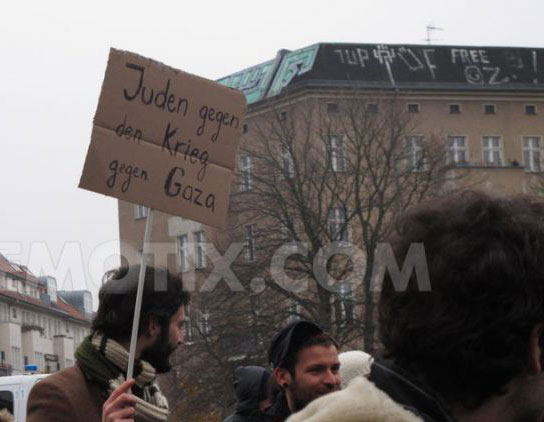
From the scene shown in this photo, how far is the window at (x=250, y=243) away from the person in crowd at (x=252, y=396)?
35.6 metres

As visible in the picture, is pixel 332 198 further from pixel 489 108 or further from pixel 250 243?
pixel 489 108

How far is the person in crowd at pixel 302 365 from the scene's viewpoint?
6051 mm

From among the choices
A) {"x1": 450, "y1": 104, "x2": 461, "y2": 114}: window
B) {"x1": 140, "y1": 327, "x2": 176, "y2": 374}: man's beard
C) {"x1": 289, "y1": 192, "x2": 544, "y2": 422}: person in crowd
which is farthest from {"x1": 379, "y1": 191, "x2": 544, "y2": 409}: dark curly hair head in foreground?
{"x1": 450, "y1": 104, "x2": 461, "y2": 114}: window

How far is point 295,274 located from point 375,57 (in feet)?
117

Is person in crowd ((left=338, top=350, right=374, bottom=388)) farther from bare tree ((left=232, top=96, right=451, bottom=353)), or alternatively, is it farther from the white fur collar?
bare tree ((left=232, top=96, right=451, bottom=353))

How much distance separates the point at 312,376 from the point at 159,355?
79cm

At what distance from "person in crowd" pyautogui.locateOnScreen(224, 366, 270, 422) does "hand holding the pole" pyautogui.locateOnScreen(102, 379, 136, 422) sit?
167cm

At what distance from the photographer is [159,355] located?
5555mm

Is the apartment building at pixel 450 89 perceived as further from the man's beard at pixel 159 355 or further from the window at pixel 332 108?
the man's beard at pixel 159 355

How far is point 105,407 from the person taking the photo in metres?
4.77

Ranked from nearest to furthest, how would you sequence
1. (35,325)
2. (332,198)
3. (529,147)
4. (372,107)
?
(332,198) < (372,107) < (529,147) < (35,325)

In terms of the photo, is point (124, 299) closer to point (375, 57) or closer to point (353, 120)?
point (353, 120)

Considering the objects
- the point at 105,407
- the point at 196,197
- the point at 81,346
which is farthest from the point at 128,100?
the point at 105,407

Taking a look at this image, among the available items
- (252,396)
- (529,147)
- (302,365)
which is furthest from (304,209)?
(302,365)
